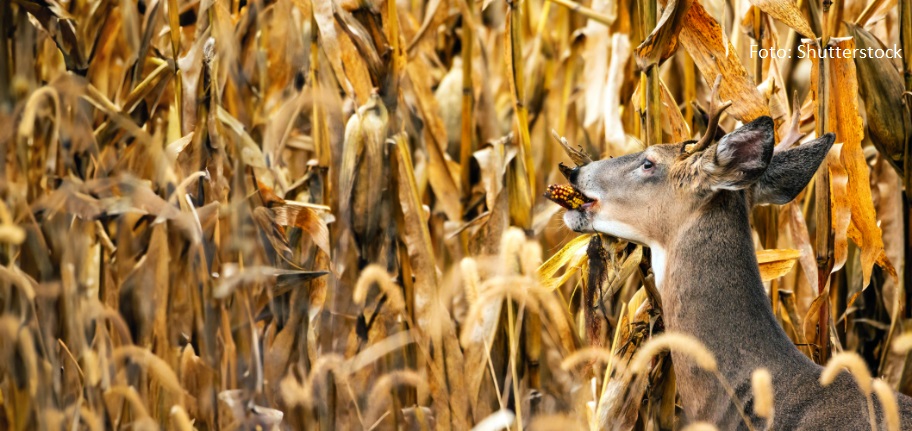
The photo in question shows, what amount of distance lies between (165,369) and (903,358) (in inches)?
112

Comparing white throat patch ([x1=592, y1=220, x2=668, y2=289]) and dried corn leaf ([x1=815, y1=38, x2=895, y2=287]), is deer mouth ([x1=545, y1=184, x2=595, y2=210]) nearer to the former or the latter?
white throat patch ([x1=592, y1=220, x2=668, y2=289])

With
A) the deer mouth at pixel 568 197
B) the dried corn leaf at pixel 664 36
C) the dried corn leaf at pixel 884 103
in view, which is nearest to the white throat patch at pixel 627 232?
the deer mouth at pixel 568 197

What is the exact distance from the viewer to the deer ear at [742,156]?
2.78 meters

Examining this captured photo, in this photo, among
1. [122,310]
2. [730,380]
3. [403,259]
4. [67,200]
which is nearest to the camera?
[730,380]

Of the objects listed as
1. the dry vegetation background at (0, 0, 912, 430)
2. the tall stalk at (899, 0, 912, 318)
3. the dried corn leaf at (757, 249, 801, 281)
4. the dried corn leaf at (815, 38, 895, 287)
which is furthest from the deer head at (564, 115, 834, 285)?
the tall stalk at (899, 0, 912, 318)

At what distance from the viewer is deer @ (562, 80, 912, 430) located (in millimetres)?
2896

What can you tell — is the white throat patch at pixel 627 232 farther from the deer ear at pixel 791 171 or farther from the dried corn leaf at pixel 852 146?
the dried corn leaf at pixel 852 146

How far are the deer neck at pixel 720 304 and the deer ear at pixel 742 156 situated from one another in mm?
133

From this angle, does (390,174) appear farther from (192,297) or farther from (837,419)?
(837,419)

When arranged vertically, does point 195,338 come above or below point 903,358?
above

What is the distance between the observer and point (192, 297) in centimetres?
346

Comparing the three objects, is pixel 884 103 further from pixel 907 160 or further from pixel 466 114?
pixel 466 114

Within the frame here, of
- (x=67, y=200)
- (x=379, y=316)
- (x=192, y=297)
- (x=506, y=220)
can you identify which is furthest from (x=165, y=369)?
(x=506, y=220)

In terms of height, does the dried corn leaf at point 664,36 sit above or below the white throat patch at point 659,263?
above
